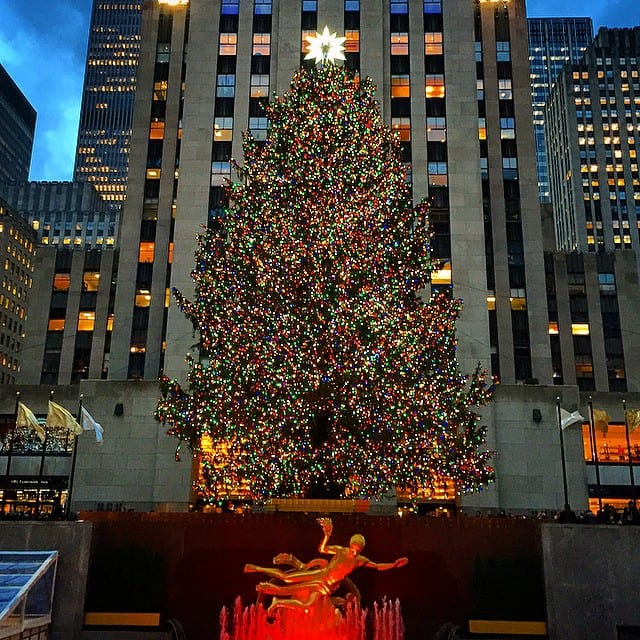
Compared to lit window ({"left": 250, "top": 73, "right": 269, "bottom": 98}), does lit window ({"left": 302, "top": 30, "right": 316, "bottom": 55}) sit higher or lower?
higher

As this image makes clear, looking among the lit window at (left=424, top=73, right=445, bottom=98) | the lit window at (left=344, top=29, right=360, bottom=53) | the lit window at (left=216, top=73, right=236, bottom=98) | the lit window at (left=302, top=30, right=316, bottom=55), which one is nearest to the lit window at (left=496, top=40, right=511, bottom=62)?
the lit window at (left=424, top=73, right=445, bottom=98)

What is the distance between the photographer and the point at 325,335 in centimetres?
2814

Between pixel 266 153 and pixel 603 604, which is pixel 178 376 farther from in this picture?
pixel 603 604

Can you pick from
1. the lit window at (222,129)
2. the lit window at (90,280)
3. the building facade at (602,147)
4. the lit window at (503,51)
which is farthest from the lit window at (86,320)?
the building facade at (602,147)

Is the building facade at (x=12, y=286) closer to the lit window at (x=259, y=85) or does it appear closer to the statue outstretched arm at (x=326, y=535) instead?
the lit window at (x=259, y=85)

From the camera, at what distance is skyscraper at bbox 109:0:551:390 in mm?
50688

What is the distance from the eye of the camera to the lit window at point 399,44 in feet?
182

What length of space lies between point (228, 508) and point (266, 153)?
63.1 feet

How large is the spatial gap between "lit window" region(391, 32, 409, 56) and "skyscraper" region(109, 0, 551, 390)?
0.10 metres

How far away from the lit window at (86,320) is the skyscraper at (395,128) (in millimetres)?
14986

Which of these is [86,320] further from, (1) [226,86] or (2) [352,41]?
(2) [352,41]

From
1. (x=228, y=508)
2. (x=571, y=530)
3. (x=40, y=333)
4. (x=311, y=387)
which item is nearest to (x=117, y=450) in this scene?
(x=228, y=508)

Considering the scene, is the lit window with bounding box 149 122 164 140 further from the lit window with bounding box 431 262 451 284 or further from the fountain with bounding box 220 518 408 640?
the fountain with bounding box 220 518 408 640

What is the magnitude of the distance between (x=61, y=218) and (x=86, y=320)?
305ft
